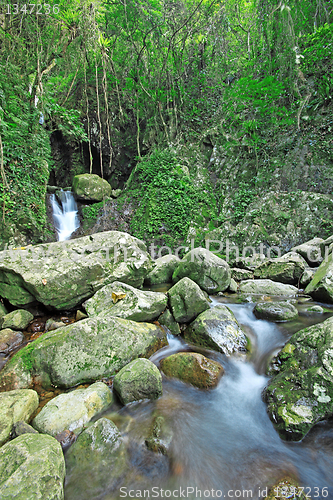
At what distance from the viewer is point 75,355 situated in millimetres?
3094

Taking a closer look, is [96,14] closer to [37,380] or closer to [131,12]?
[131,12]

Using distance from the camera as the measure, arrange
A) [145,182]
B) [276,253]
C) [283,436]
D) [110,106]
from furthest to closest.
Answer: [110,106]
[145,182]
[276,253]
[283,436]

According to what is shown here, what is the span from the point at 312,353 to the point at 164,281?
4.05m

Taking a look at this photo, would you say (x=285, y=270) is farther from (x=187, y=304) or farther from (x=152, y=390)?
(x=152, y=390)

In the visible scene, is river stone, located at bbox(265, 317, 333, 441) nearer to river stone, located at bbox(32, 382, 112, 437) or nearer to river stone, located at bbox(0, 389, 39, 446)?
river stone, located at bbox(32, 382, 112, 437)

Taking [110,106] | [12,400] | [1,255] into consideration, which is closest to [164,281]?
[1,255]

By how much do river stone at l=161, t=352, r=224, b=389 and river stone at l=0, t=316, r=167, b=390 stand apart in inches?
19.2

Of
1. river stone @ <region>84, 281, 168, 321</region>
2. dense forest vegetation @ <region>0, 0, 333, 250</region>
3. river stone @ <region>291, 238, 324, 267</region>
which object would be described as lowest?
river stone @ <region>84, 281, 168, 321</region>

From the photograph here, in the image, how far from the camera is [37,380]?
3.00m

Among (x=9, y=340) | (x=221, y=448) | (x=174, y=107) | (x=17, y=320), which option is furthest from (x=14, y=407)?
(x=174, y=107)

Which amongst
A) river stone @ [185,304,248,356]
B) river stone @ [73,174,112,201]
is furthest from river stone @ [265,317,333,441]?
river stone @ [73,174,112,201]

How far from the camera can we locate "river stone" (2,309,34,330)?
13.4 ft

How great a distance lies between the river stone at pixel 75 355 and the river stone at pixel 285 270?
468 centimetres

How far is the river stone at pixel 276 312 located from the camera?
440cm
